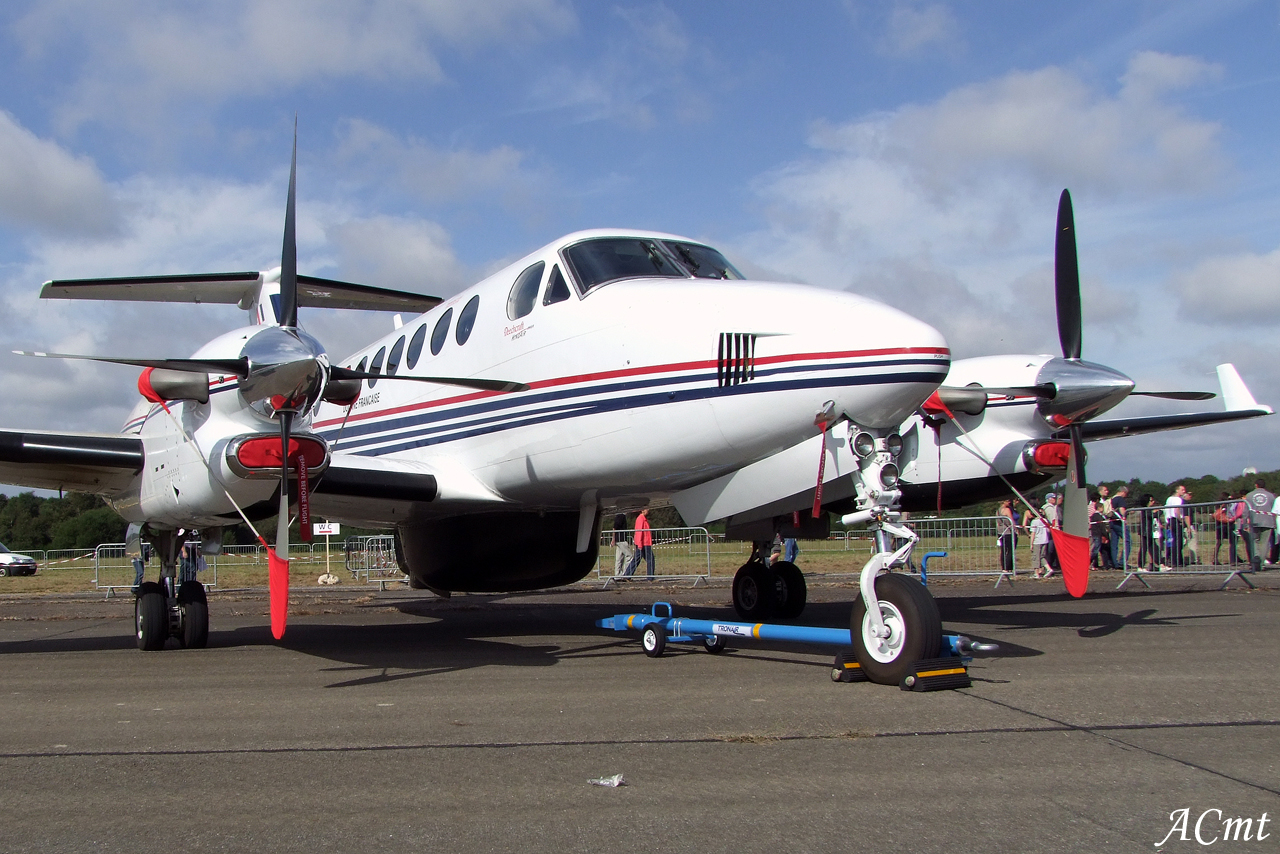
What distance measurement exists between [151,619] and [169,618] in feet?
0.57

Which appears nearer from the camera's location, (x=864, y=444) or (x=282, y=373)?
(x=864, y=444)

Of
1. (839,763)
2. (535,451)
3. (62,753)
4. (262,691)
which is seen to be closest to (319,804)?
(62,753)

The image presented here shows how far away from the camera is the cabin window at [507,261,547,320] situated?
8820mm

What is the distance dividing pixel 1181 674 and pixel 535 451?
17.2 feet

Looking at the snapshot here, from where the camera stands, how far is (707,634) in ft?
26.5

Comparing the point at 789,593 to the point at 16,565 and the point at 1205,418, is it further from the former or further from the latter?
the point at 16,565

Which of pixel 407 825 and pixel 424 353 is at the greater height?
pixel 424 353

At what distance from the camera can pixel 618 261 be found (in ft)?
27.5

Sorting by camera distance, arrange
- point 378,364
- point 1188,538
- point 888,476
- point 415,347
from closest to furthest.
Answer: point 888,476
point 415,347
point 378,364
point 1188,538

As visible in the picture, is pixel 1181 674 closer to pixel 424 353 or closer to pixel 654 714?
pixel 654 714

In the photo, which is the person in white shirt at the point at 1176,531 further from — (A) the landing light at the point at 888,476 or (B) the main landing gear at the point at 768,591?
(A) the landing light at the point at 888,476

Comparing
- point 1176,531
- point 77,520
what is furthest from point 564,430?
point 77,520

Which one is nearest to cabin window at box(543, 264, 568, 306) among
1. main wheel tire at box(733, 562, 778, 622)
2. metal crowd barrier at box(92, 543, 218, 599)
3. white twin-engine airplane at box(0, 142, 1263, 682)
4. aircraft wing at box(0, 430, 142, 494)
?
white twin-engine airplane at box(0, 142, 1263, 682)

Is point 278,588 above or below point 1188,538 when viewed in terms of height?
above
